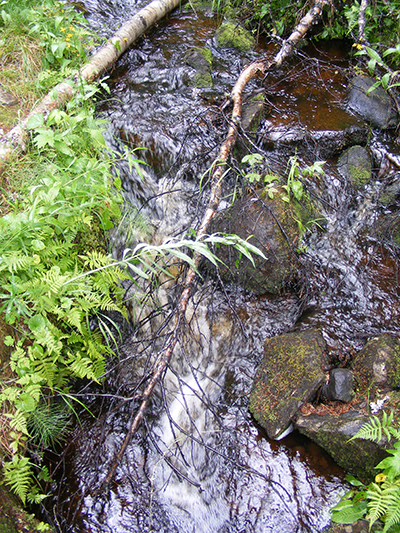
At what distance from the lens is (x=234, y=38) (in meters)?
5.57

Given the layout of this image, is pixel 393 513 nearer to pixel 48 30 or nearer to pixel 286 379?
pixel 286 379

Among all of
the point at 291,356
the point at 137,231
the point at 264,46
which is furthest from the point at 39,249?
the point at 264,46

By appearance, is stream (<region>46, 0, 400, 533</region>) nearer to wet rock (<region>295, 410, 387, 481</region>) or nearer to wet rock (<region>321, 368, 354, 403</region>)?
wet rock (<region>295, 410, 387, 481</region>)

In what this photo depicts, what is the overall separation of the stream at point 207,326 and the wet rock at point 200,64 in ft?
0.44

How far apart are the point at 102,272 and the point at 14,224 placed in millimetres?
689

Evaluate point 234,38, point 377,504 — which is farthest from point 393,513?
point 234,38

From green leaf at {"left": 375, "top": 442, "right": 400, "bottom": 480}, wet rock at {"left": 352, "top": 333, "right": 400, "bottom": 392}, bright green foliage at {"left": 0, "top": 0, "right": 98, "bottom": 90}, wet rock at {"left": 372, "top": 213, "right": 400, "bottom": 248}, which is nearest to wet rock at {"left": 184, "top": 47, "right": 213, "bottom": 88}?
bright green foliage at {"left": 0, "top": 0, "right": 98, "bottom": 90}

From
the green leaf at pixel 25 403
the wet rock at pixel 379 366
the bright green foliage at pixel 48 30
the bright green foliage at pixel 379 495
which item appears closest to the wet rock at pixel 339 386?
the wet rock at pixel 379 366

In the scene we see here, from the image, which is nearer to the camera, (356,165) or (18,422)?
(18,422)

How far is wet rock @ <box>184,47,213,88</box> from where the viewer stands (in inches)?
193

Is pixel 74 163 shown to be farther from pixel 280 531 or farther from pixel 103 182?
pixel 280 531

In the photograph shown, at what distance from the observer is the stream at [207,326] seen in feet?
8.50

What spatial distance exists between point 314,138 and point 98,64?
9.70ft

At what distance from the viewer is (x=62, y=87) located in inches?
164
